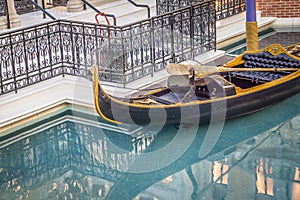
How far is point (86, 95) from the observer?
33.2 feet

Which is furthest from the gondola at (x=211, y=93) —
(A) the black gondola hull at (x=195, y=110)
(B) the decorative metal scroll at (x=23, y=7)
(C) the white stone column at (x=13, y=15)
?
(B) the decorative metal scroll at (x=23, y=7)

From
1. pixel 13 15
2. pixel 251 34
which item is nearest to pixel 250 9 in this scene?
pixel 251 34

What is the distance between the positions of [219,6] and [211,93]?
4.40 metres

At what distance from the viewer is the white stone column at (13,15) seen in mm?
11547

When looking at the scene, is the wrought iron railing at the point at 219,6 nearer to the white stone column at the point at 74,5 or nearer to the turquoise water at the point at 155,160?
the white stone column at the point at 74,5

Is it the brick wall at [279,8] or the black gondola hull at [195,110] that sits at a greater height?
the brick wall at [279,8]

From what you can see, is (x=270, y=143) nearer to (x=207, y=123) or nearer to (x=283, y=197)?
(x=207, y=123)

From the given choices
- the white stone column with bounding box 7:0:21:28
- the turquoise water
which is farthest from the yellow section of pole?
the white stone column with bounding box 7:0:21:28

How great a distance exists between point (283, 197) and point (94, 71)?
265 cm

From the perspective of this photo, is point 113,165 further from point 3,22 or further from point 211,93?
point 3,22

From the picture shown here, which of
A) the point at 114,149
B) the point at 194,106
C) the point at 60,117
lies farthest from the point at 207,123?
the point at 60,117

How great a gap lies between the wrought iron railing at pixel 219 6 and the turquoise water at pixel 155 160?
10.6 feet

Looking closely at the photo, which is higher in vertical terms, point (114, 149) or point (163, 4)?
point (163, 4)

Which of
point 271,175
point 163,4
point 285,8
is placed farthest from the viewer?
point 285,8
